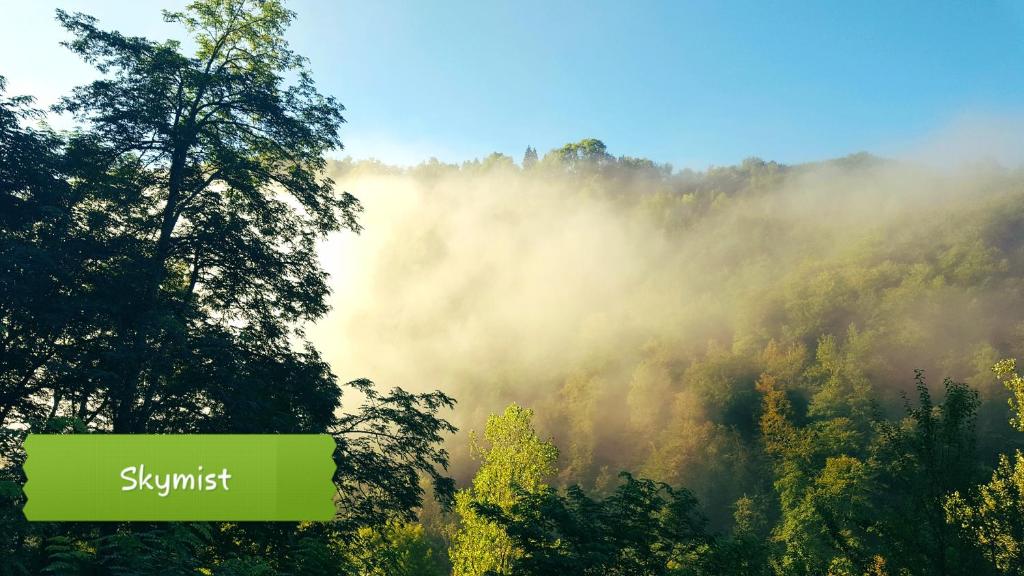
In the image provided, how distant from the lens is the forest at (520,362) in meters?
8.87

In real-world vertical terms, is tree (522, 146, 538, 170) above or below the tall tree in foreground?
above

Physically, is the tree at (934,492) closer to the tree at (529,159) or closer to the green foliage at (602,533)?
the green foliage at (602,533)

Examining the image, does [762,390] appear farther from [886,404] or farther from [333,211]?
[333,211]

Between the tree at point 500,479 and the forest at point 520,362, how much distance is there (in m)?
0.14

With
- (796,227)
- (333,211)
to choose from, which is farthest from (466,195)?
(333,211)

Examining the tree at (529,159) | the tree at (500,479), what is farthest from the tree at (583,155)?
the tree at (500,479)

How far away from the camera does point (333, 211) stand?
13.5 m

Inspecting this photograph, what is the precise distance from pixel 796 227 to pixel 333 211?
12837 cm

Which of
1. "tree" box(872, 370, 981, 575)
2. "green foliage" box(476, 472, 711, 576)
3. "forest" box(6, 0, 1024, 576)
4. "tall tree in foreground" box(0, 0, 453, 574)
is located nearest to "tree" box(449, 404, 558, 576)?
"forest" box(6, 0, 1024, 576)

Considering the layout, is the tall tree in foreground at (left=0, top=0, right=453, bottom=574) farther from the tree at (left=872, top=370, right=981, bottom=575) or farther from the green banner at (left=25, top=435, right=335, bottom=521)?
the tree at (left=872, top=370, right=981, bottom=575)

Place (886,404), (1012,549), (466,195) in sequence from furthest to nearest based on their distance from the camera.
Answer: (466,195) → (886,404) → (1012,549)

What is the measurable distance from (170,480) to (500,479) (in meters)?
17.9

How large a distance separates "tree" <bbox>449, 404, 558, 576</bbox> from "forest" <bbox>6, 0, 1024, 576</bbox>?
0.14 metres

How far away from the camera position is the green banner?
757 centimetres
